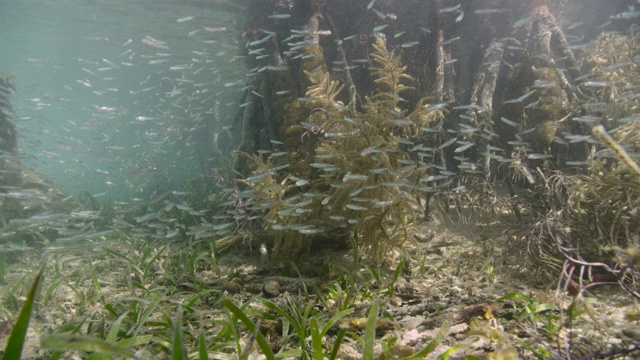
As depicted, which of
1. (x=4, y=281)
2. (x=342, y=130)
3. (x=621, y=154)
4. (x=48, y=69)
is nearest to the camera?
(x=621, y=154)

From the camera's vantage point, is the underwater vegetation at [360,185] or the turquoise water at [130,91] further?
the turquoise water at [130,91]

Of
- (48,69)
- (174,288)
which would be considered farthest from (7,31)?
(174,288)

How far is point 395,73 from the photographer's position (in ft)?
17.4

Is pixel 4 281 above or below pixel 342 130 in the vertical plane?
below

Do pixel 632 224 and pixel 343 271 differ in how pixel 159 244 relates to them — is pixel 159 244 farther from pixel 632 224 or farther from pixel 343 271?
pixel 632 224

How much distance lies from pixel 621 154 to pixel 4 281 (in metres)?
8.83

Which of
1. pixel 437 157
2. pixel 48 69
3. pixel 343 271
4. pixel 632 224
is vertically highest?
pixel 48 69

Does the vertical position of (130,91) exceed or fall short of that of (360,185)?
it exceeds it

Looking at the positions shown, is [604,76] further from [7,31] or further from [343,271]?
[7,31]

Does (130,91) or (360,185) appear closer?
(360,185)

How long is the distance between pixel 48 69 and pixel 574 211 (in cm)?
5982

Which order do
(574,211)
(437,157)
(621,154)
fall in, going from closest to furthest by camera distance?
(621,154) < (574,211) < (437,157)

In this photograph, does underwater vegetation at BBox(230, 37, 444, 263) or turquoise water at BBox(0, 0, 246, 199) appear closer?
underwater vegetation at BBox(230, 37, 444, 263)

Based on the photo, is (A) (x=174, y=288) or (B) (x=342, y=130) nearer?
(A) (x=174, y=288)
